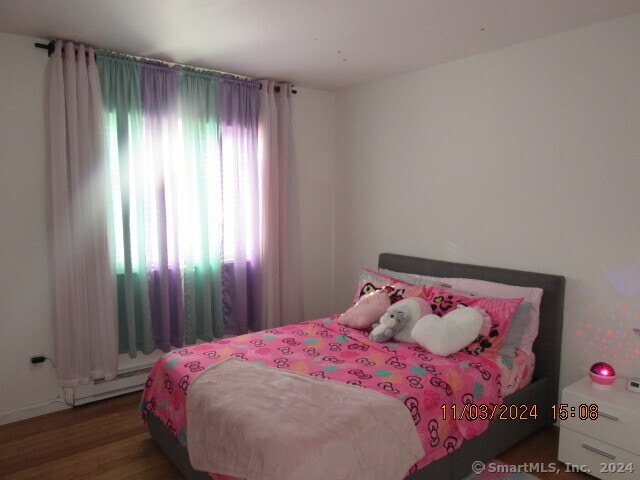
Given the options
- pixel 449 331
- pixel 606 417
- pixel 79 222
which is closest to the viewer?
pixel 606 417

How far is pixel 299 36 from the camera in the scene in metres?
2.86

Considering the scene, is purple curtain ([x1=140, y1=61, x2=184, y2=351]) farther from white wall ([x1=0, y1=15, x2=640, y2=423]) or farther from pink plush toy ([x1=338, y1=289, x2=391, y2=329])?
pink plush toy ([x1=338, y1=289, x2=391, y2=329])

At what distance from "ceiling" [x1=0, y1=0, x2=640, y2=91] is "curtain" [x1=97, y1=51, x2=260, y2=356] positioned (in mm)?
281

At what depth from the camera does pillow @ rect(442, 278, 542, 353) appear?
282 centimetres

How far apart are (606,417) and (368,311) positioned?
4.82ft

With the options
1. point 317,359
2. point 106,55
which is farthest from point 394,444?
point 106,55

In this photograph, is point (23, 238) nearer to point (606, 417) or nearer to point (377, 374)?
point (377, 374)

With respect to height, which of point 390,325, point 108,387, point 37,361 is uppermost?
point 390,325

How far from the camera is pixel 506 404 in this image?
2.55 metres

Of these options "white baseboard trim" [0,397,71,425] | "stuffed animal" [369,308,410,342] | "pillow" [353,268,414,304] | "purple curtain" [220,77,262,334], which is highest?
"purple curtain" [220,77,262,334]

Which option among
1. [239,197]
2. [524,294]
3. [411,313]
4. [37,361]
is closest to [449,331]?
[411,313]

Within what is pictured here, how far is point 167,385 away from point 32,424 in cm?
129

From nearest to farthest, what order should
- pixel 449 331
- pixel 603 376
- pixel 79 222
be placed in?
pixel 603 376 → pixel 449 331 → pixel 79 222

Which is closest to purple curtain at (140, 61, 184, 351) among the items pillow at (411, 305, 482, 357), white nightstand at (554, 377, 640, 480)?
pillow at (411, 305, 482, 357)
